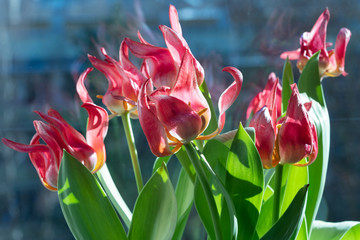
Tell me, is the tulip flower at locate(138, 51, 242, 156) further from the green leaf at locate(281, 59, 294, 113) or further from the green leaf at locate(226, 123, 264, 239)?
the green leaf at locate(281, 59, 294, 113)

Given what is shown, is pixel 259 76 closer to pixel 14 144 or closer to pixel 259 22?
pixel 259 22

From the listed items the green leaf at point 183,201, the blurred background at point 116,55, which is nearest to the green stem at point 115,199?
the green leaf at point 183,201

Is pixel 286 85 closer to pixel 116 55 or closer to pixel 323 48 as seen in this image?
pixel 323 48

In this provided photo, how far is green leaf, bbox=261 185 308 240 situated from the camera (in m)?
0.29

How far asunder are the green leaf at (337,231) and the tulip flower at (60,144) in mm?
223

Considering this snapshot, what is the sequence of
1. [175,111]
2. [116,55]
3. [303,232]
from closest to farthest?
1. [175,111]
2. [303,232]
3. [116,55]

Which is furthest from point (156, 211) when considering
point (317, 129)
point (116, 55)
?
point (116, 55)

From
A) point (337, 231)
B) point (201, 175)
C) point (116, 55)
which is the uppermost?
point (116, 55)

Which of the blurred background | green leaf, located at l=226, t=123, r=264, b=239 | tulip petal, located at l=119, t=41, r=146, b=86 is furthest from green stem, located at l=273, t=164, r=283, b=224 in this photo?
the blurred background

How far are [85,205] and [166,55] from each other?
11 cm

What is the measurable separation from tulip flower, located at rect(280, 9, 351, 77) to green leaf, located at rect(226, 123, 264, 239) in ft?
0.47

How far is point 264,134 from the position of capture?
0.97ft

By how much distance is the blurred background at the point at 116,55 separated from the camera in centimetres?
100

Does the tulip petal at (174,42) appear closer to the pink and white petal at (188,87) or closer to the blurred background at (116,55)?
the pink and white petal at (188,87)
